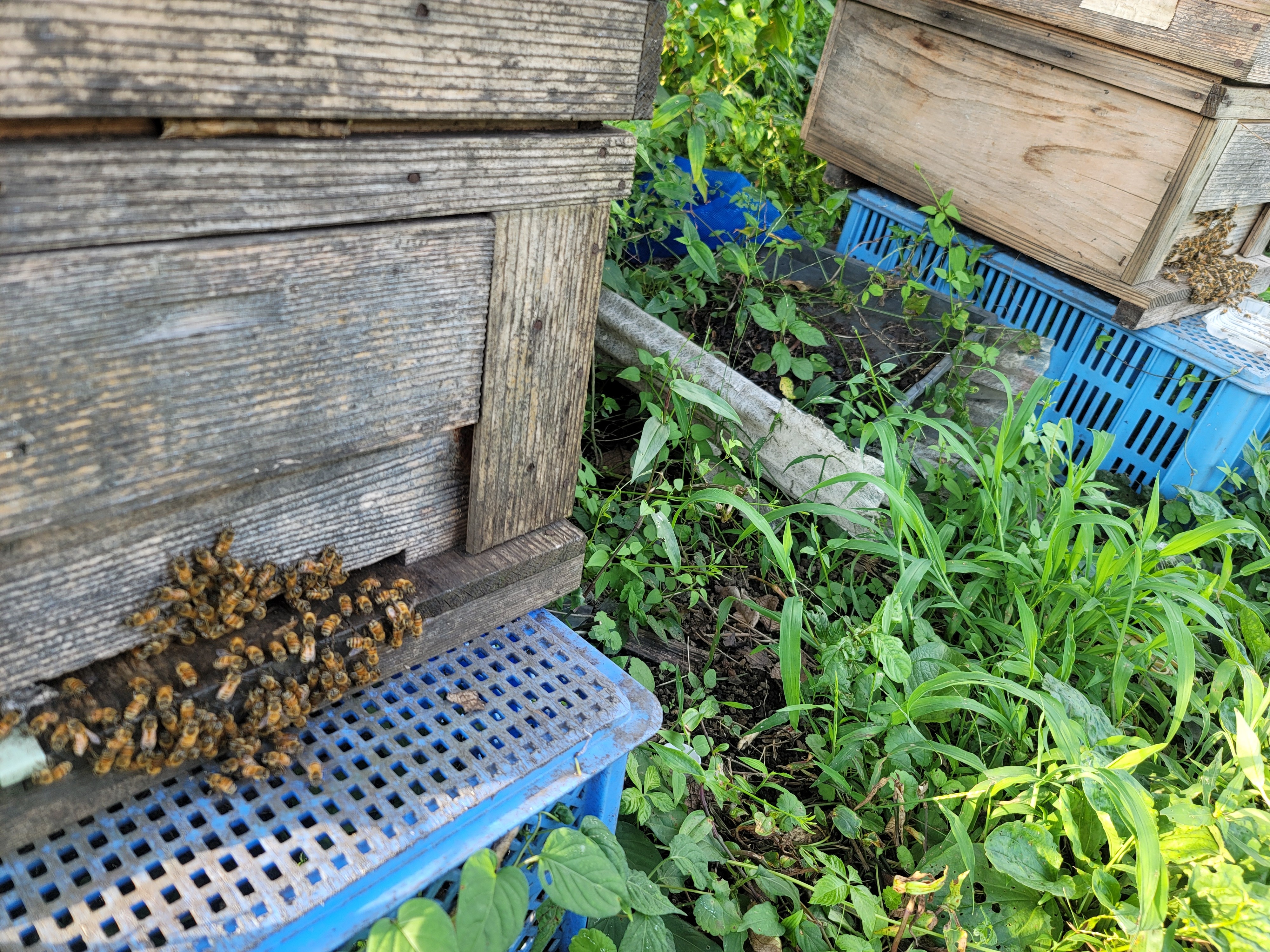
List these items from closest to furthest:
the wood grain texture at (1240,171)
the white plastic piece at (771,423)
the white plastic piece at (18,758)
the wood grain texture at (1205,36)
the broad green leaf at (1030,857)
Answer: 1. the white plastic piece at (18,758)
2. the broad green leaf at (1030,857)
3. the white plastic piece at (771,423)
4. the wood grain texture at (1205,36)
5. the wood grain texture at (1240,171)

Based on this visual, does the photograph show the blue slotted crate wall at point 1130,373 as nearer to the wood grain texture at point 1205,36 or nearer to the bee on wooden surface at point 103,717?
the wood grain texture at point 1205,36

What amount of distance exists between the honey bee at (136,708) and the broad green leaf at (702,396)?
159 centimetres

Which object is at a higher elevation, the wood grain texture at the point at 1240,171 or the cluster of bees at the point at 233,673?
the wood grain texture at the point at 1240,171

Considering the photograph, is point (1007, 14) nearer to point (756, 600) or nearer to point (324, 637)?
point (756, 600)

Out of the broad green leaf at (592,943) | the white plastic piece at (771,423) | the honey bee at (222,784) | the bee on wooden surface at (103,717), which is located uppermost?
the bee on wooden surface at (103,717)

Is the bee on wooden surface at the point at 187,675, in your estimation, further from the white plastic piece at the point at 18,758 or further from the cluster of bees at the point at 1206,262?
the cluster of bees at the point at 1206,262

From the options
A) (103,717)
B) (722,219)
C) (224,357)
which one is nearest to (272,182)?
(224,357)

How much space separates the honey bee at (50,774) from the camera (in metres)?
1.20

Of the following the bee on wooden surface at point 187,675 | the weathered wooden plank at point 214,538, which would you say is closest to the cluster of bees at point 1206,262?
the weathered wooden plank at point 214,538

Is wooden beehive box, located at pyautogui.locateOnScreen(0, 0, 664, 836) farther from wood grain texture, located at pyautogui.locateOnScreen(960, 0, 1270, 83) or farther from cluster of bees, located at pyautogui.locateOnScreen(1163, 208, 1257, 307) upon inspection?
cluster of bees, located at pyautogui.locateOnScreen(1163, 208, 1257, 307)

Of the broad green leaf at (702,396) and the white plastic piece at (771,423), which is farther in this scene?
the white plastic piece at (771,423)

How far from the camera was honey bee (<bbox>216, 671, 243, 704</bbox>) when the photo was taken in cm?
135

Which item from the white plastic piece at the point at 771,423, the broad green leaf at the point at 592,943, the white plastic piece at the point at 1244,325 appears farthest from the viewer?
the white plastic piece at the point at 1244,325

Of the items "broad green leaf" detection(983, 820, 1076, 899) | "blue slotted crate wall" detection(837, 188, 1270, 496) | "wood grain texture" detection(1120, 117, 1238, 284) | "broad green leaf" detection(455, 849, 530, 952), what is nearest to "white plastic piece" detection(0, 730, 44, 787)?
"broad green leaf" detection(455, 849, 530, 952)
